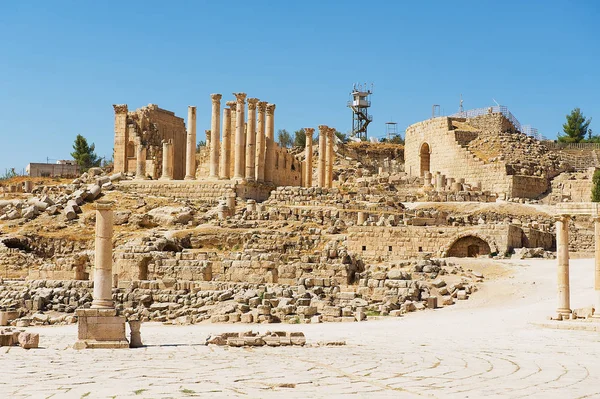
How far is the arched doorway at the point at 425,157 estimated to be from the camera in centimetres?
6556

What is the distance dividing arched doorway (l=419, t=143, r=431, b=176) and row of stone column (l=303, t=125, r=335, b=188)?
1067 cm

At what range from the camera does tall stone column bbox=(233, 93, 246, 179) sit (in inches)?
1962

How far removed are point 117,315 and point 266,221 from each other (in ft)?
75.9

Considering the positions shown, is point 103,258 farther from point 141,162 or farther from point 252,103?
point 141,162

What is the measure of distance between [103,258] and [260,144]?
30.7m

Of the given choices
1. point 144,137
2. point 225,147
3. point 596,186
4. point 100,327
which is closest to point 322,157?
point 225,147

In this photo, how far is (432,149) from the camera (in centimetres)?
6328

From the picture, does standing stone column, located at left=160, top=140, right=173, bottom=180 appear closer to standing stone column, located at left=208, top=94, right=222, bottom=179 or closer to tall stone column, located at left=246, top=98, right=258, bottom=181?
standing stone column, located at left=208, top=94, right=222, bottom=179

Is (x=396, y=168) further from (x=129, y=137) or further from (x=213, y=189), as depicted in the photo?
(x=213, y=189)

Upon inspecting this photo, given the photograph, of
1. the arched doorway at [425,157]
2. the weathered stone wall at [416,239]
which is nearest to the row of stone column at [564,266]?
the weathered stone wall at [416,239]

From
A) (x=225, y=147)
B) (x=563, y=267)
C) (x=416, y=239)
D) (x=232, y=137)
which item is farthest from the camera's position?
(x=232, y=137)

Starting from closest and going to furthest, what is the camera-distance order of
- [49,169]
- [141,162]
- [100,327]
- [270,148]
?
[100,327], [270,148], [141,162], [49,169]

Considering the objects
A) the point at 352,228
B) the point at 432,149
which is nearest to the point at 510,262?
the point at 352,228

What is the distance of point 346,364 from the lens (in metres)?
14.9
